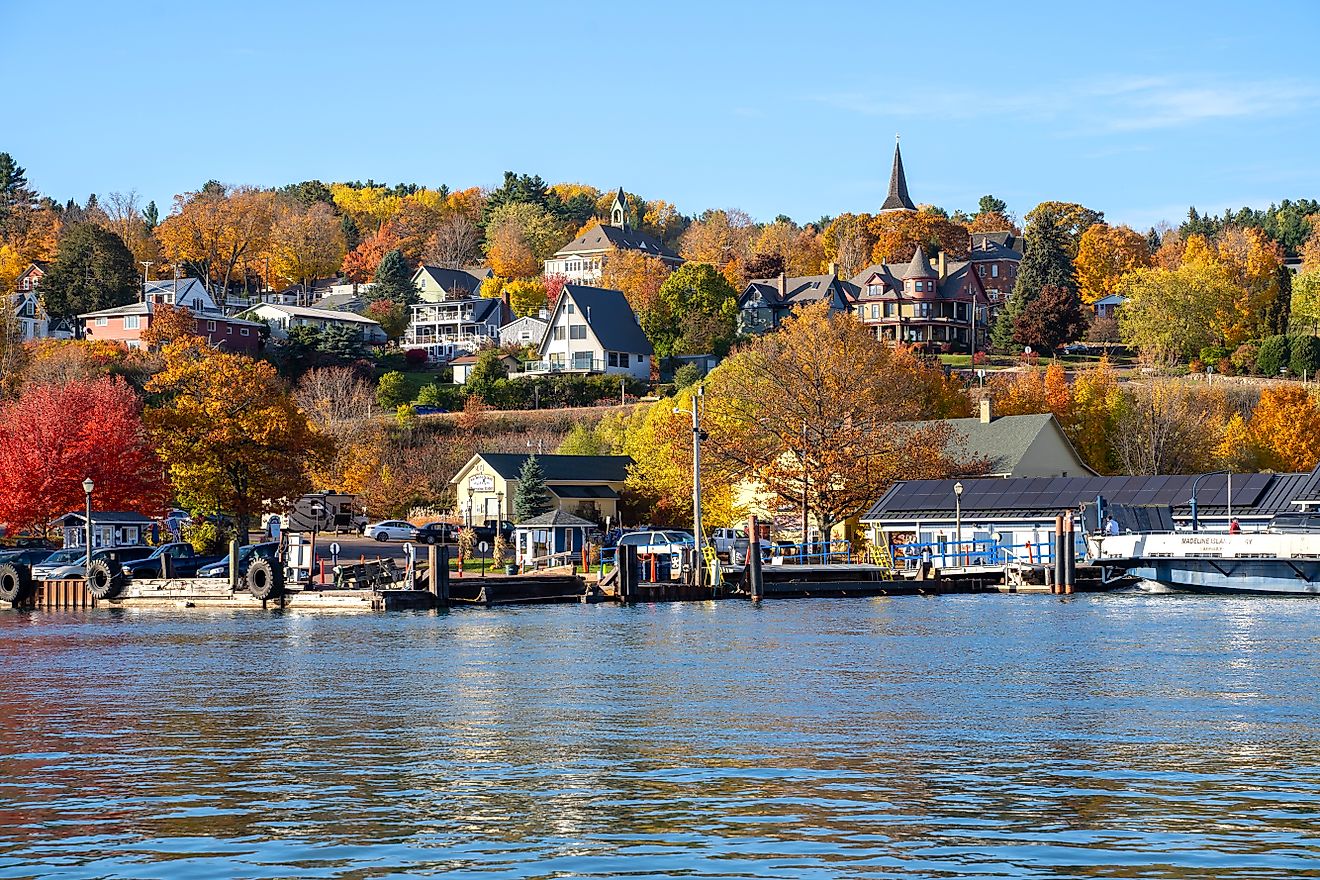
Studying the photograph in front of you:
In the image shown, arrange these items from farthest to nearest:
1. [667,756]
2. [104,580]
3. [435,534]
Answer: [435,534] → [104,580] → [667,756]

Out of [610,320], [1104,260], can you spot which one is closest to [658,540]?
[610,320]

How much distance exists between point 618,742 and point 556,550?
55669 millimetres

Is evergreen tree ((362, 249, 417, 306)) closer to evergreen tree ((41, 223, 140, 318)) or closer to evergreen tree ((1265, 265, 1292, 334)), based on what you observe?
evergreen tree ((41, 223, 140, 318))

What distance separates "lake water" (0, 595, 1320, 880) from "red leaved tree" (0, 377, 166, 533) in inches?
1427

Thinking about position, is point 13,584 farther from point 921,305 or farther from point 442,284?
point 921,305

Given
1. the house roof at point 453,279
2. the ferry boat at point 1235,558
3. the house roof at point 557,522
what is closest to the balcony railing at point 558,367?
the house roof at point 453,279

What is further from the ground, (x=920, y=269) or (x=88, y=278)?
(x=920, y=269)

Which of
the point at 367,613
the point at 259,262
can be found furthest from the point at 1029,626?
the point at 259,262

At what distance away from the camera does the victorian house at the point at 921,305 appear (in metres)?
154

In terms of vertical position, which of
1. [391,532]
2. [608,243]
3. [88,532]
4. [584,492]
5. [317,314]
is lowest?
[391,532]

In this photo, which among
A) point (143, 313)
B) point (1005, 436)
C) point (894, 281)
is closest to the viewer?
point (1005, 436)

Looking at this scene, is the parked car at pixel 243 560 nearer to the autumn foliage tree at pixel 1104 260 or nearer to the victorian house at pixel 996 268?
the autumn foliage tree at pixel 1104 260

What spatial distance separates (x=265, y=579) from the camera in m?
56.8

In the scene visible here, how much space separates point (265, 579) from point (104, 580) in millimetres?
7803
